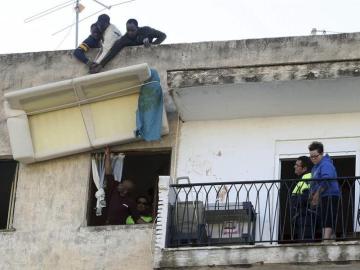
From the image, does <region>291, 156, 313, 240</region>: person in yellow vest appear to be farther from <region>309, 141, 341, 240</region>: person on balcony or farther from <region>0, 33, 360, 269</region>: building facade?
<region>0, 33, 360, 269</region>: building facade

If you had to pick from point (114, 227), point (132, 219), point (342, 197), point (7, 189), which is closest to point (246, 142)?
point (342, 197)

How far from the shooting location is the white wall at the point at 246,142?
18.0 m

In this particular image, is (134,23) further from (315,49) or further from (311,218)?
(311,218)

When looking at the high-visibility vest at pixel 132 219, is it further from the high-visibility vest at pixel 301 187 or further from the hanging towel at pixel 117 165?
the high-visibility vest at pixel 301 187

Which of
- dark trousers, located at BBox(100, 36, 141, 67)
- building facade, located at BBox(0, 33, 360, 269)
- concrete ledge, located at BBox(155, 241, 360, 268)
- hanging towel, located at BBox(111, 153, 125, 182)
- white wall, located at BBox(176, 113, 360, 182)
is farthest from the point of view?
dark trousers, located at BBox(100, 36, 141, 67)

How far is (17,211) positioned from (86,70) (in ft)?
7.76

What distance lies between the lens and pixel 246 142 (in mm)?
18281

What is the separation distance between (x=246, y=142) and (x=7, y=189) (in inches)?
183

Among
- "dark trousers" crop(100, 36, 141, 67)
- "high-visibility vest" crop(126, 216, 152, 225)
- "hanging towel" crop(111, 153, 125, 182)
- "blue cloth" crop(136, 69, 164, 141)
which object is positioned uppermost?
"dark trousers" crop(100, 36, 141, 67)

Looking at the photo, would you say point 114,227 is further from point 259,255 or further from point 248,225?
point 259,255

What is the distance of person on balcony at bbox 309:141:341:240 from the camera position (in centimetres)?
1652

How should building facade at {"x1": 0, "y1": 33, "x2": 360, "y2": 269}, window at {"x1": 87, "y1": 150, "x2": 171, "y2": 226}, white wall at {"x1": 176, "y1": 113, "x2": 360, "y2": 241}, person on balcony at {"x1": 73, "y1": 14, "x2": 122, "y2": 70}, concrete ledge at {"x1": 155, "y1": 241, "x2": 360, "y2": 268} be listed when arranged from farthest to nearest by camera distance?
person on balcony at {"x1": 73, "y1": 14, "x2": 122, "y2": 70}
window at {"x1": 87, "y1": 150, "x2": 171, "y2": 226}
white wall at {"x1": 176, "y1": 113, "x2": 360, "y2": 241}
building facade at {"x1": 0, "y1": 33, "x2": 360, "y2": 269}
concrete ledge at {"x1": 155, "y1": 241, "x2": 360, "y2": 268}

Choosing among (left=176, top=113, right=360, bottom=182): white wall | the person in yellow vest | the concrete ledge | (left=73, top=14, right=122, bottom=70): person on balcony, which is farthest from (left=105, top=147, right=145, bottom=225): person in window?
the person in yellow vest

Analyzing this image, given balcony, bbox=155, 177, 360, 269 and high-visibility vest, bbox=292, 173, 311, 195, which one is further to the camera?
high-visibility vest, bbox=292, 173, 311, 195
